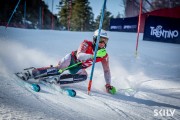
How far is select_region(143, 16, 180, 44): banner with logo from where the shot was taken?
46.3ft

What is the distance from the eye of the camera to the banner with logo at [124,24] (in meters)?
18.2

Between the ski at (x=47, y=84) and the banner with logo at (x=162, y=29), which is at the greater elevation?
the banner with logo at (x=162, y=29)

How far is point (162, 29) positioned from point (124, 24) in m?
5.81

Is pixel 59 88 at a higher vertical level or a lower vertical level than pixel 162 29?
lower

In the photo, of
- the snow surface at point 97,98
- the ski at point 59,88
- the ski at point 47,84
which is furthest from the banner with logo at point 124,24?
the ski at point 59,88

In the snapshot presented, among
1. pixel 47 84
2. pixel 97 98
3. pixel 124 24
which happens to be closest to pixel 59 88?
pixel 47 84

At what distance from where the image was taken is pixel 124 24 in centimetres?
1966

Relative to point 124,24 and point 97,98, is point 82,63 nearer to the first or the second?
point 97,98

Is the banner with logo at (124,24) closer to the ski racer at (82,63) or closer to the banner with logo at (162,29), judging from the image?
the banner with logo at (162,29)

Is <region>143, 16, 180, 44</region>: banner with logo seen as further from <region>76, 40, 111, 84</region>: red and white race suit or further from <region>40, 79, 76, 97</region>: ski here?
<region>40, 79, 76, 97</region>: ski

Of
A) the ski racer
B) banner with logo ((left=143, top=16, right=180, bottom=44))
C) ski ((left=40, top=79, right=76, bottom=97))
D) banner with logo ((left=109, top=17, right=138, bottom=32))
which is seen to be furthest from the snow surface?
banner with logo ((left=109, top=17, right=138, bottom=32))

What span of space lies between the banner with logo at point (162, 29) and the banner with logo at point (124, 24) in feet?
10.8

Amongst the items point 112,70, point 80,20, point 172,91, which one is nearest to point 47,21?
point 80,20

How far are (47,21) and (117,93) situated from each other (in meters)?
38.5
